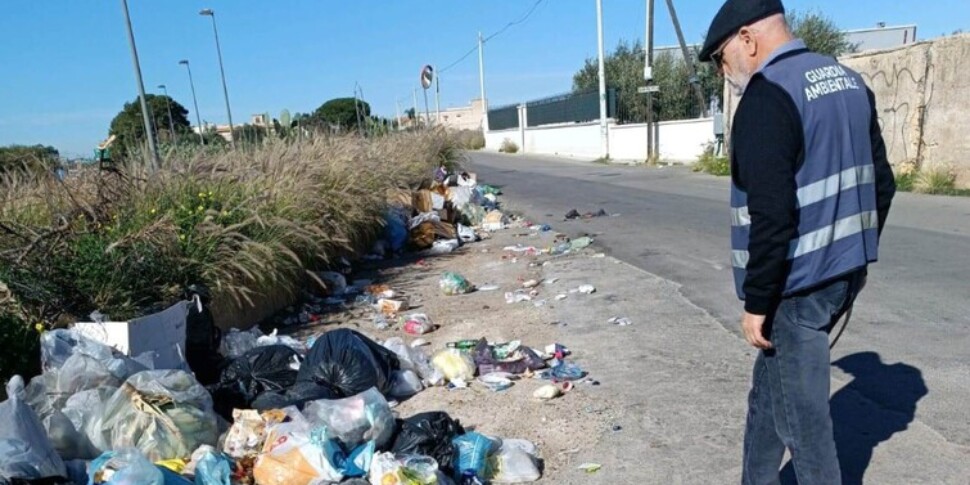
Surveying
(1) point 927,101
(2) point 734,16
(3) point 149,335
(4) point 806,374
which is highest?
(2) point 734,16

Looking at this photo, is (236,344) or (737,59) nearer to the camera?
(737,59)

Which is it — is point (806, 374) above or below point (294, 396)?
above

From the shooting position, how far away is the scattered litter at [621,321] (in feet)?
19.2

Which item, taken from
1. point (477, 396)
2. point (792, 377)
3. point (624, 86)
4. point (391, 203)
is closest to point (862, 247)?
point (792, 377)

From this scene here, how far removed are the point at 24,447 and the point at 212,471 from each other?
0.73 m

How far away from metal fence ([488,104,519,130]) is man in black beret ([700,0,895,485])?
45.9m

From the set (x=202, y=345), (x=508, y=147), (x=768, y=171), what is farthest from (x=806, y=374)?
(x=508, y=147)

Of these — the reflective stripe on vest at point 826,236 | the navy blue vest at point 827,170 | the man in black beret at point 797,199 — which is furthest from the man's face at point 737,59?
the reflective stripe on vest at point 826,236

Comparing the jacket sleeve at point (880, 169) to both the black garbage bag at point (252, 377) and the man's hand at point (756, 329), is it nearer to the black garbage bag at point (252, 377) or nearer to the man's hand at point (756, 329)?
the man's hand at point (756, 329)

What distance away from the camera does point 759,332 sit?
243 centimetres

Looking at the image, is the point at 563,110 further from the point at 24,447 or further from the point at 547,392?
the point at 24,447

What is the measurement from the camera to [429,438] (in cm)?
343

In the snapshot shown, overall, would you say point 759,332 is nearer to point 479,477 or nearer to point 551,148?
point 479,477

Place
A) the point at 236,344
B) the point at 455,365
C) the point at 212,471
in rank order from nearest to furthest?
the point at 212,471 < the point at 455,365 < the point at 236,344
